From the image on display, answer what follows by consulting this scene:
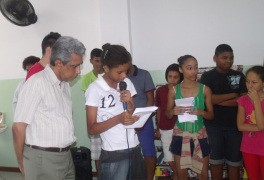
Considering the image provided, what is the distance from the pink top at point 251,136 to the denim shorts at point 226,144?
39 centimetres

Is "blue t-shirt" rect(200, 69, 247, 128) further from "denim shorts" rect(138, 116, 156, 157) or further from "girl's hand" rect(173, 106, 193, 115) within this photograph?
"denim shorts" rect(138, 116, 156, 157)

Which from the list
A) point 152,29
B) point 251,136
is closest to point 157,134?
point 251,136

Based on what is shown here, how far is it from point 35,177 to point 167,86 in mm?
2353

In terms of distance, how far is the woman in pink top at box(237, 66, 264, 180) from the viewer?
2.52m

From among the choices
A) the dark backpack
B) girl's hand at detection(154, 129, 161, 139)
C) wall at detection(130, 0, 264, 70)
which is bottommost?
the dark backpack

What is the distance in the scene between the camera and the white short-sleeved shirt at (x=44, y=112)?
175cm

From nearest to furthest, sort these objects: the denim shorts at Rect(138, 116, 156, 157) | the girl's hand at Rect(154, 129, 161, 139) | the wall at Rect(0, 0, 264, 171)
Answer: the denim shorts at Rect(138, 116, 156, 157) → the girl's hand at Rect(154, 129, 161, 139) → the wall at Rect(0, 0, 264, 171)

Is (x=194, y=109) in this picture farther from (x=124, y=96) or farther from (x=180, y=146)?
(x=124, y=96)

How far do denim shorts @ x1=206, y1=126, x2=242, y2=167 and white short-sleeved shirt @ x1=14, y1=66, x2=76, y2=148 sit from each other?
1.82m

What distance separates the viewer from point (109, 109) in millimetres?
1878

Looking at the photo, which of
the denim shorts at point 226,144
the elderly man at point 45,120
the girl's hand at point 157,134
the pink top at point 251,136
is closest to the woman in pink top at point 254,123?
the pink top at point 251,136

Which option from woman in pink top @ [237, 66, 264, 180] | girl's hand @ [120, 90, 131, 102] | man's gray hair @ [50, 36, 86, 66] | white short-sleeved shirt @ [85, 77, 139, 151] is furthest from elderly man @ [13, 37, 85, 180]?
woman in pink top @ [237, 66, 264, 180]

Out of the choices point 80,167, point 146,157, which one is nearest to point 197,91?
point 146,157

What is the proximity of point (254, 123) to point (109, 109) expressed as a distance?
1479mm
